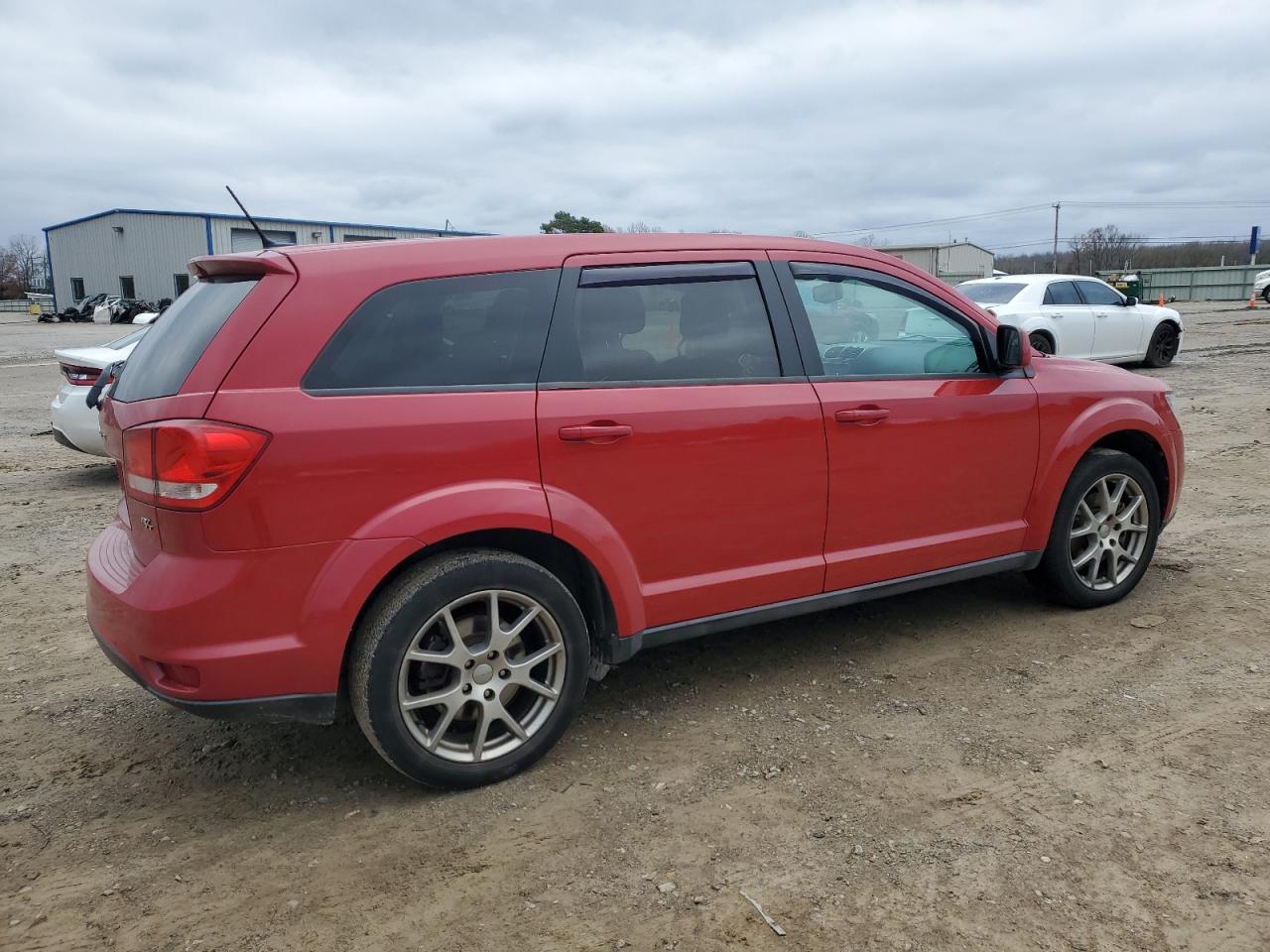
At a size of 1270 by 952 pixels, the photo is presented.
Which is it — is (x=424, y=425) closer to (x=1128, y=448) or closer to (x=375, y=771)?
(x=375, y=771)

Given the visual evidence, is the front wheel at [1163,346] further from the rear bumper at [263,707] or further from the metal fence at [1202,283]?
the metal fence at [1202,283]

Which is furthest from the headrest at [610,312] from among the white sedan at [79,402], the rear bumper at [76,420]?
the rear bumper at [76,420]

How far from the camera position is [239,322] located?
289cm

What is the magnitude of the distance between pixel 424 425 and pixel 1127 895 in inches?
93.6

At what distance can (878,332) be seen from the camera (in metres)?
3.99

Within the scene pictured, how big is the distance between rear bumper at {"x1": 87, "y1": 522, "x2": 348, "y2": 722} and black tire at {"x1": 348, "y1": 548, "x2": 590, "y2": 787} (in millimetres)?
111

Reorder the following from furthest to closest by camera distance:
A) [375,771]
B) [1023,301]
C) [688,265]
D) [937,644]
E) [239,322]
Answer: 1. [1023,301]
2. [937,644]
3. [688,265]
4. [375,771]
5. [239,322]

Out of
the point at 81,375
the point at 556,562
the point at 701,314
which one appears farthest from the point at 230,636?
the point at 81,375

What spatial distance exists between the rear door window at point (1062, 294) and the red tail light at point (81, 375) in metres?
11.5

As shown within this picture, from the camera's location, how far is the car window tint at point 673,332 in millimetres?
3334

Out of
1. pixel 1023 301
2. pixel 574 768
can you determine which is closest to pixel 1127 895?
pixel 574 768

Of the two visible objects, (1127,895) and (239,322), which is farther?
(239,322)

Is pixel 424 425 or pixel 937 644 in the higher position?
pixel 424 425

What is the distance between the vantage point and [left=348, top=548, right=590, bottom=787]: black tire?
294 cm
